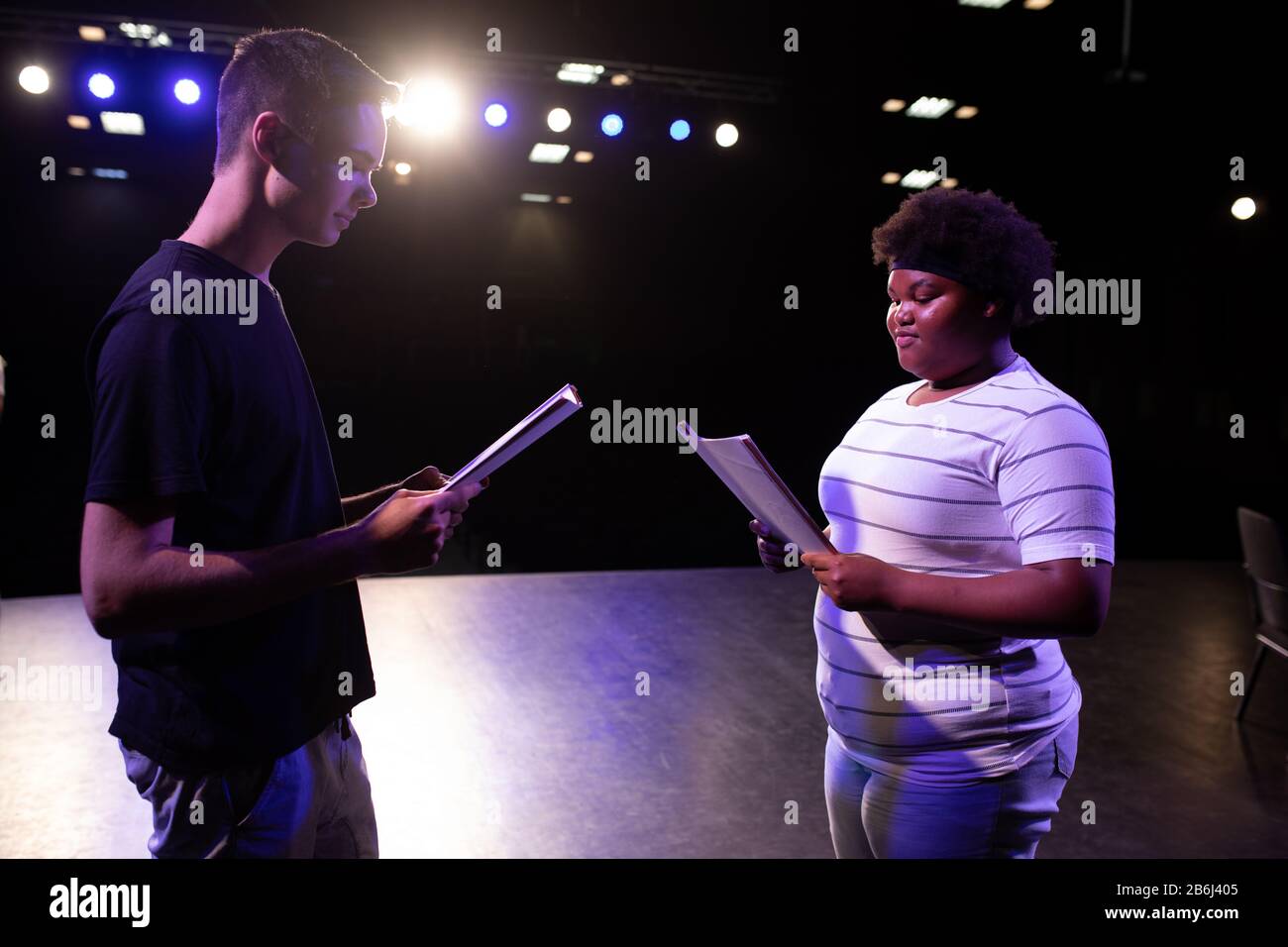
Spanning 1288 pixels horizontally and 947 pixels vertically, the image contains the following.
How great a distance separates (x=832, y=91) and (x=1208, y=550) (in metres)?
4.79

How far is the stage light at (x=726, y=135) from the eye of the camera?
571 centimetres

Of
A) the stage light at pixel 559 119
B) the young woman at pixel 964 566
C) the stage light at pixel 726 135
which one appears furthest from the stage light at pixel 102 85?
the young woman at pixel 964 566

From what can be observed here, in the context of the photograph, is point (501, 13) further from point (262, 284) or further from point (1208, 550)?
point (1208, 550)

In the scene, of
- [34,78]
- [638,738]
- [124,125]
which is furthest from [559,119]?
[638,738]

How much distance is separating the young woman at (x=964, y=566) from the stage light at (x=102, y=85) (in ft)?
16.9

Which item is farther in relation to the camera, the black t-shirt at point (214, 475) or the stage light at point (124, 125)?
the stage light at point (124, 125)

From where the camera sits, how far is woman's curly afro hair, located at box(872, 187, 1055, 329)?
129 centimetres

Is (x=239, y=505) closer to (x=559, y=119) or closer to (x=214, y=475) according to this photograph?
(x=214, y=475)

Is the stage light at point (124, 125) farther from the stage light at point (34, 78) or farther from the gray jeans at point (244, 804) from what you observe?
the gray jeans at point (244, 804)

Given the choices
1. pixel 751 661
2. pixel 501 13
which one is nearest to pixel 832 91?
pixel 501 13

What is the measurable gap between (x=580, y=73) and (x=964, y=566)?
16.1ft

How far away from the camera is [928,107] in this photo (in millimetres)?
6816

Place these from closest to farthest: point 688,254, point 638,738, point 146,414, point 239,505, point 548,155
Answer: point 146,414
point 239,505
point 638,738
point 548,155
point 688,254

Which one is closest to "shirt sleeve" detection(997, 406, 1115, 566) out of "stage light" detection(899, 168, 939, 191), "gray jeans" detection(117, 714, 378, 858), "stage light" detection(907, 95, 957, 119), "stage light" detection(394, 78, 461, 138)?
"gray jeans" detection(117, 714, 378, 858)
